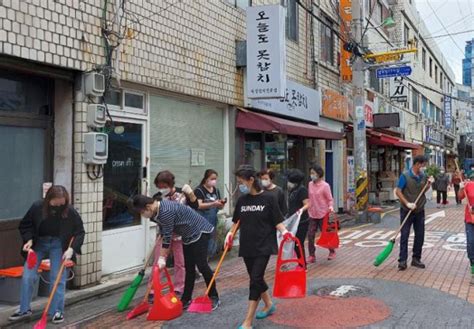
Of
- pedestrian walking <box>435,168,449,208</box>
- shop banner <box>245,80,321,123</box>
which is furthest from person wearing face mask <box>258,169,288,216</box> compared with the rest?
pedestrian walking <box>435,168,449,208</box>

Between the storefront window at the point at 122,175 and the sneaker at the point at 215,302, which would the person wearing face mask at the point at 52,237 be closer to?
the sneaker at the point at 215,302

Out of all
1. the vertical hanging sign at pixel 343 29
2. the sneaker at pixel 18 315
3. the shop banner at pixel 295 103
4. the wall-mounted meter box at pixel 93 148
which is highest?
the vertical hanging sign at pixel 343 29

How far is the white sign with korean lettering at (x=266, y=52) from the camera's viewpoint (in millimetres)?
10797

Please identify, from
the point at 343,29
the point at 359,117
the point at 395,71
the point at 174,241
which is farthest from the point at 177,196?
the point at 343,29

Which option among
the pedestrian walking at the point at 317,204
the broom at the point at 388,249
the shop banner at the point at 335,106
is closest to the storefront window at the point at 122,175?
the pedestrian walking at the point at 317,204

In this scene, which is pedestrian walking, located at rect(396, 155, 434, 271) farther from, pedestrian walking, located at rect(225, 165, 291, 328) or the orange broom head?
the orange broom head

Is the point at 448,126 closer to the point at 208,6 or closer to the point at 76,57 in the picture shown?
the point at 208,6

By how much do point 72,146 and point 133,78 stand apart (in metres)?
1.55

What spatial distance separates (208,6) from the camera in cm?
1034

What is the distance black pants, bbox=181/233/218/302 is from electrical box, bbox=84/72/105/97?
2555 millimetres

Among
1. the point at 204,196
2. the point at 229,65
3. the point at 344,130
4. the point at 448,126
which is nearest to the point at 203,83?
the point at 229,65

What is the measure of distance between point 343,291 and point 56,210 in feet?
12.0

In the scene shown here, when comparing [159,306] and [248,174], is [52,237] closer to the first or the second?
[159,306]

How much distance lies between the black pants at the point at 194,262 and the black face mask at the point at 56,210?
1412 millimetres
